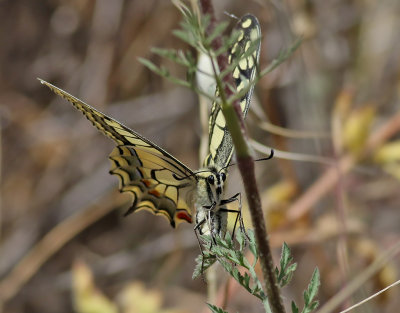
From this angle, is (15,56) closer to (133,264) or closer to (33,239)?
(33,239)

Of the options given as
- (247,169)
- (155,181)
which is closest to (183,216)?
(155,181)

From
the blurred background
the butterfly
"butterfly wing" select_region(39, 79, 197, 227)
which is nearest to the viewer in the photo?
the butterfly

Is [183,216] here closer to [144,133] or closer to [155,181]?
[155,181]

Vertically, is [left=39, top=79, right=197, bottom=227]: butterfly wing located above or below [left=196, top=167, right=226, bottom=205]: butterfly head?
above

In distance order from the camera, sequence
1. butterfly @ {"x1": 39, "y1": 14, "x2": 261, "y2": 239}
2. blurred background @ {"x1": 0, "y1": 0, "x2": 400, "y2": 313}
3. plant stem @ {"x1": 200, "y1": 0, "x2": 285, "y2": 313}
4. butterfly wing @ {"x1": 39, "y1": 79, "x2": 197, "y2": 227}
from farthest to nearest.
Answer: blurred background @ {"x1": 0, "y1": 0, "x2": 400, "y2": 313}
butterfly wing @ {"x1": 39, "y1": 79, "x2": 197, "y2": 227}
butterfly @ {"x1": 39, "y1": 14, "x2": 261, "y2": 239}
plant stem @ {"x1": 200, "y1": 0, "x2": 285, "y2": 313}

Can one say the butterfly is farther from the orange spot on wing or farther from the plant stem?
the plant stem

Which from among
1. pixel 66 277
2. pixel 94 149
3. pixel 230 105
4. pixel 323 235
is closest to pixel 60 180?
pixel 94 149

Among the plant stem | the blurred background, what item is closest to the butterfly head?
the plant stem
